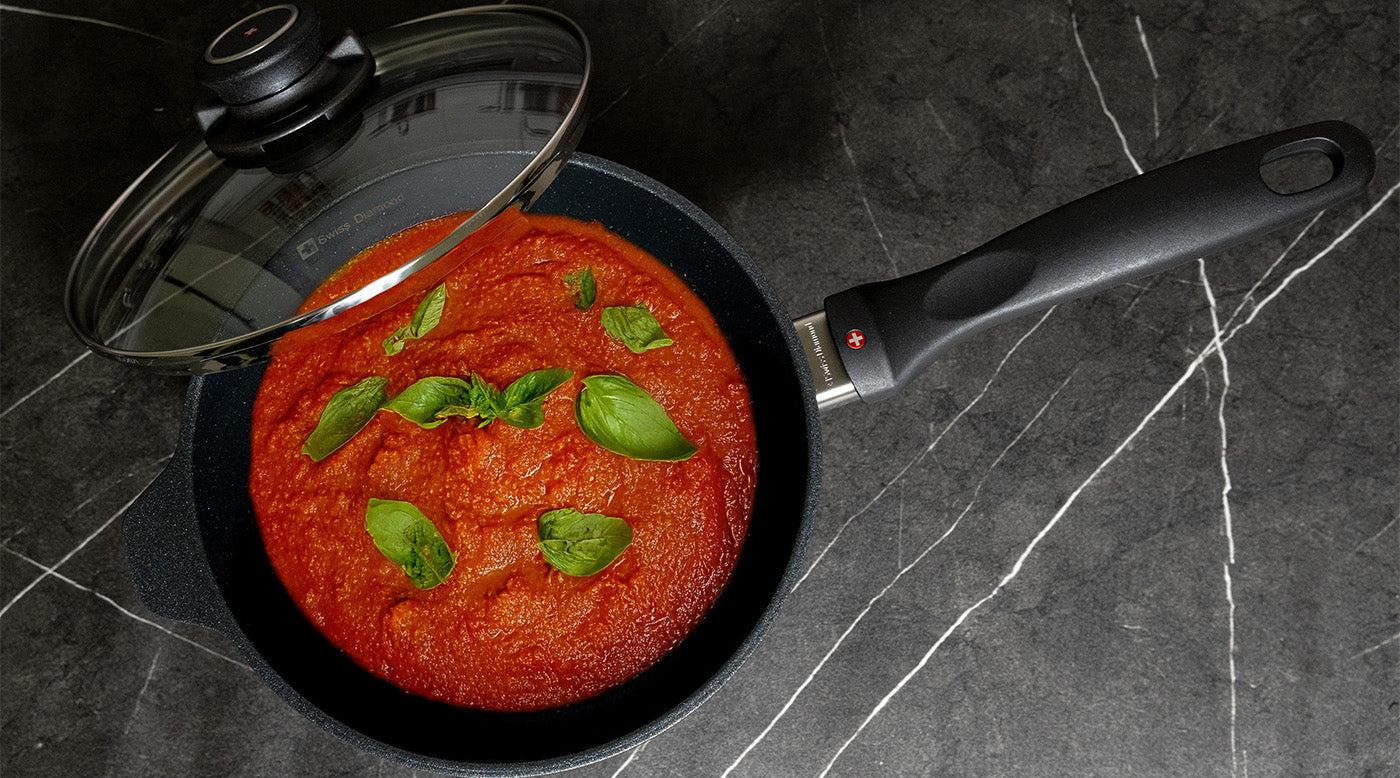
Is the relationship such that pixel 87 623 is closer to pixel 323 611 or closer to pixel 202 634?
pixel 202 634

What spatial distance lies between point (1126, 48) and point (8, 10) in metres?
1.96

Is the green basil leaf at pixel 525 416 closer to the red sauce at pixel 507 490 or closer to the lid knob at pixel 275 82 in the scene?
the red sauce at pixel 507 490

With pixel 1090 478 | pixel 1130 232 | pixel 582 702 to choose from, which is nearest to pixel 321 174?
pixel 582 702

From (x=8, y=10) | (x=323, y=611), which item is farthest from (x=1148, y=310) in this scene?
(x=8, y=10)

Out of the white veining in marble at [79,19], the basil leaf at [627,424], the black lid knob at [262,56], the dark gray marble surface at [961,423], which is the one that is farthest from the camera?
the white veining in marble at [79,19]

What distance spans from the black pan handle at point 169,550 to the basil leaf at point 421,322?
323 mm

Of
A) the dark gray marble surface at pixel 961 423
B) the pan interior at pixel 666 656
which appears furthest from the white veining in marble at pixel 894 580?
the pan interior at pixel 666 656

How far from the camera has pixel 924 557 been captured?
152cm

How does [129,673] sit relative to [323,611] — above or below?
below

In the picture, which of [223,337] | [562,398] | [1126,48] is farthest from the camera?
[1126,48]

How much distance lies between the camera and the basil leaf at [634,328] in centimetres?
131

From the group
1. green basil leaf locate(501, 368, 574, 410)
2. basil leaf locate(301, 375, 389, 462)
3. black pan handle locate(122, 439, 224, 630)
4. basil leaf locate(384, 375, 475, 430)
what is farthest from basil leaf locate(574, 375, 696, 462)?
black pan handle locate(122, 439, 224, 630)

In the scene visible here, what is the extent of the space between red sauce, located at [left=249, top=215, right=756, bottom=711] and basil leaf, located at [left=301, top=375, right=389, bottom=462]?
24 millimetres

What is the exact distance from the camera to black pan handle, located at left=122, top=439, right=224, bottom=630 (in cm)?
130
